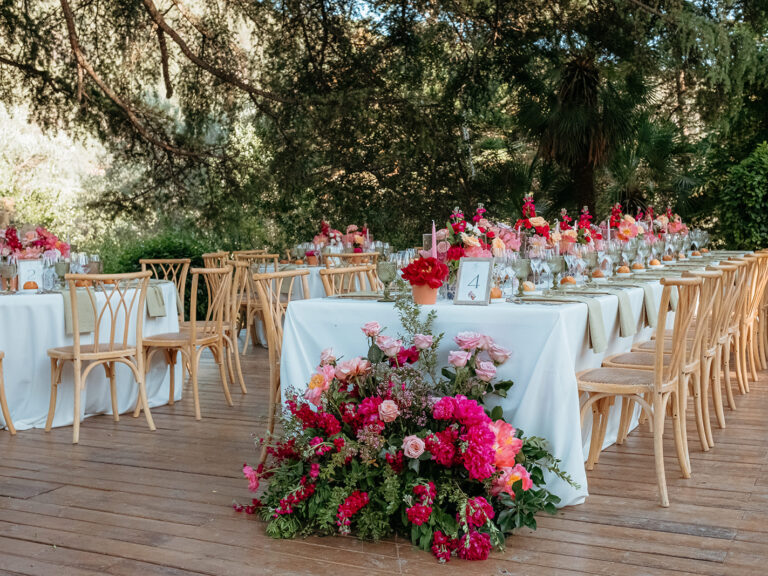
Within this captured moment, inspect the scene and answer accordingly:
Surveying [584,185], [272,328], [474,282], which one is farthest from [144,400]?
[584,185]

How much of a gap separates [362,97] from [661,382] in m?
4.77

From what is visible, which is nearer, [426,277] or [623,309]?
[426,277]

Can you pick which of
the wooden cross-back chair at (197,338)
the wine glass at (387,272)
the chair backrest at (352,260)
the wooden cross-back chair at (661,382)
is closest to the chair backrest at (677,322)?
the wooden cross-back chair at (661,382)

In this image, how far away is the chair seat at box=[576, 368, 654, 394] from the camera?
11.0 feet

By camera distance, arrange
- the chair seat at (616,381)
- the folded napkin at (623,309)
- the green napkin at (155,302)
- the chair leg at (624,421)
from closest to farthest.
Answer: the chair seat at (616,381) < the folded napkin at (623,309) < the chair leg at (624,421) < the green napkin at (155,302)

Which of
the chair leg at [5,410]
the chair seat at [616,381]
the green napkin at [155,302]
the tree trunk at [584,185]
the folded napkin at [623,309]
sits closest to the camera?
the chair seat at [616,381]

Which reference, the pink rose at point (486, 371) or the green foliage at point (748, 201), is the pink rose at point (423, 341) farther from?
the green foliage at point (748, 201)

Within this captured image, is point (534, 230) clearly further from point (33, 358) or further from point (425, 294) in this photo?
point (33, 358)

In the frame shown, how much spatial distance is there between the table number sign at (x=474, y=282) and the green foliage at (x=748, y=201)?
5457mm

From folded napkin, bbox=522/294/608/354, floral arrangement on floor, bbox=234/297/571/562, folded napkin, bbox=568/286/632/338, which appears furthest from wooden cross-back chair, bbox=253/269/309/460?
folded napkin, bbox=568/286/632/338

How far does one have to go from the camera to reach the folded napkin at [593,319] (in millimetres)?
3508

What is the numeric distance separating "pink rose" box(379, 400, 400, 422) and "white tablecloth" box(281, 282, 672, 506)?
1.43 feet

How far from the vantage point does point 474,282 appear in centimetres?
341

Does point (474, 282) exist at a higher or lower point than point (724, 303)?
higher
